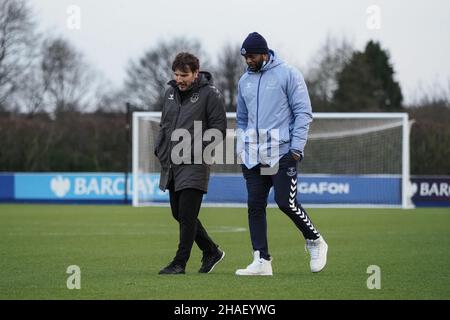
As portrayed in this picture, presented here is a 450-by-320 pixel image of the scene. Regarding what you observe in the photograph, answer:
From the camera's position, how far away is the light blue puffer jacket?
9.35 meters

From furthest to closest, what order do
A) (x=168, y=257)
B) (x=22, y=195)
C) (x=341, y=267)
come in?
(x=22, y=195) → (x=168, y=257) → (x=341, y=267)

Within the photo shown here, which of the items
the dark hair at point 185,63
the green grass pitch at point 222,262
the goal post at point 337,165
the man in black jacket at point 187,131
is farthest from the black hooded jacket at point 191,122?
the goal post at point 337,165

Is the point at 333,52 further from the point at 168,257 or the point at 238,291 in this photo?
the point at 238,291

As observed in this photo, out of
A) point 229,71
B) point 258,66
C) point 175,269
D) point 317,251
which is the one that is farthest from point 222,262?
point 229,71

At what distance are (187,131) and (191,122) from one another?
3.8 inches

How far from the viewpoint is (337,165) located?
103 ft

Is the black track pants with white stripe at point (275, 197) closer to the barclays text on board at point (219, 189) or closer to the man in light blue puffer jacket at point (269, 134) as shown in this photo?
the man in light blue puffer jacket at point (269, 134)

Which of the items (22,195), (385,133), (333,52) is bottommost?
(22,195)

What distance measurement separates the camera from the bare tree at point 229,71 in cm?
4916

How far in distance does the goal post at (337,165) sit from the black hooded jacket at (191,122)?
20572mm

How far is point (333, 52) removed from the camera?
178ft

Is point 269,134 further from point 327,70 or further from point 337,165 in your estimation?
point 327,70
